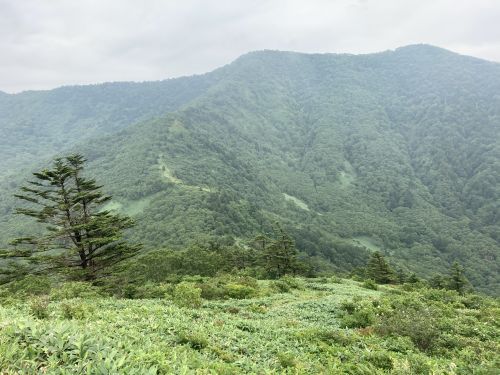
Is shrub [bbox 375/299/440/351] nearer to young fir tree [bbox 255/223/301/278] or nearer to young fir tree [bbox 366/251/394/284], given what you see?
young fir tree [bbox 255/223/301/278]

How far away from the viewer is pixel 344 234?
192 m

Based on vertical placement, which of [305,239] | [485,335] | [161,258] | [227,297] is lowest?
[305,239]

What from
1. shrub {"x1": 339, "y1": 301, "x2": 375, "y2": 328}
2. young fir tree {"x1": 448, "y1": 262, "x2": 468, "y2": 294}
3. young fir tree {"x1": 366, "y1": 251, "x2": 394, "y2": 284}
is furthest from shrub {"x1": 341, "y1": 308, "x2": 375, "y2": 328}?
young fir tree {"x1": 366, "y1": 251, "x2": 394, "y2": 284}

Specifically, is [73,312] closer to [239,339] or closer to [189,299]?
[239,339]

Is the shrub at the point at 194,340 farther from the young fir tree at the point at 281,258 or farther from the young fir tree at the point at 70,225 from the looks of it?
the young fir tree at the point at 281,258

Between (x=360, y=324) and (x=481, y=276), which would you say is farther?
(x=481, y=276)

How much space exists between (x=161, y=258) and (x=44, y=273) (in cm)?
3517

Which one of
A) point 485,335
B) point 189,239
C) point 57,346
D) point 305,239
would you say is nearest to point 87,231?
point 57,346

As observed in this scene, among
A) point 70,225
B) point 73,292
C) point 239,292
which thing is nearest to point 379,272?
point 239,292

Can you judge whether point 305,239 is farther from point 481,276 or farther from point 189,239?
point 481,276

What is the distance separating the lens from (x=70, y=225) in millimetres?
29391

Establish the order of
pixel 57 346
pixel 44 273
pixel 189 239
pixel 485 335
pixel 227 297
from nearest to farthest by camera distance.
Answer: pixel 57 346, pixel 485 335, pixel 227 297, pixel 44 273, pixel 189 239

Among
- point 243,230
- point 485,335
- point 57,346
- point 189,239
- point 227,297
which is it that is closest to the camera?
point 57,346

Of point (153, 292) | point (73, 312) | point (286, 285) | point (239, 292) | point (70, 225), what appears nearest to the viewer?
point (73, 312)
